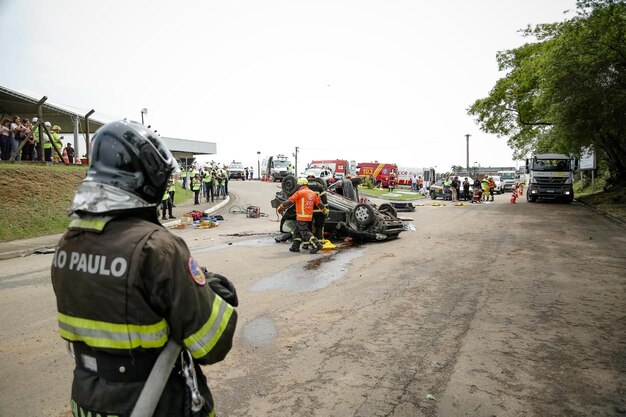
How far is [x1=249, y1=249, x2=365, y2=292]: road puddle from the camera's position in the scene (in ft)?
21.4

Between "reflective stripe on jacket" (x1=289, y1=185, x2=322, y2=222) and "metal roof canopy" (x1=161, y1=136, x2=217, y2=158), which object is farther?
"metal roof canopy" (x1=161, y1=136, x2=217, y2=158)

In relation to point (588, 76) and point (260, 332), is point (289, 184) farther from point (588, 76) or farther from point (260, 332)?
point (588, 76)

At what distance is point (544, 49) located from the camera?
24609 mm

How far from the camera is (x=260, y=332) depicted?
15.1 ft

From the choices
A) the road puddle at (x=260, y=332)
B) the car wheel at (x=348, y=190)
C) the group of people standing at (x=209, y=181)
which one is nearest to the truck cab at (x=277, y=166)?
the group of people standing at (x=209, y=181)

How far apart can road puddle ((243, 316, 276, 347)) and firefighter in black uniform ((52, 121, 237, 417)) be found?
2631 mm

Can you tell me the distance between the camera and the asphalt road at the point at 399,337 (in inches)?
128

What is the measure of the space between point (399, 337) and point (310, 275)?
3.03 metres

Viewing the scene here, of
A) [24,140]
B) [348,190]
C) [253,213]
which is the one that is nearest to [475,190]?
[253,213]

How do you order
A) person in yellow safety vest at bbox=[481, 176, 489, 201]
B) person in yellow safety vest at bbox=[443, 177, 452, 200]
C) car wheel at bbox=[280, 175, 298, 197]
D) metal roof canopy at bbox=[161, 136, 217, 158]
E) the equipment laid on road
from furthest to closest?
1. metal roof canopy at bbox=[161, 136, 217, 158]
2. person in yellow safety vest at bbox=[443, 177, 452, 200]
3. person in yellow safety vest at bbox=[481, 176, 489, 201]
4. the equipment laid on road
5. car wheel at bbox=[280, 175, 298, 197]

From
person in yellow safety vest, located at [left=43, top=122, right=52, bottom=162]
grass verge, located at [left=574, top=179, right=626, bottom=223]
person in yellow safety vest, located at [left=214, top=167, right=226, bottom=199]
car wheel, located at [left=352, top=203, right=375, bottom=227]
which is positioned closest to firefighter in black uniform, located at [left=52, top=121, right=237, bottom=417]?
car wheel, located at [left=352, top=203, right=375, bottom=227]

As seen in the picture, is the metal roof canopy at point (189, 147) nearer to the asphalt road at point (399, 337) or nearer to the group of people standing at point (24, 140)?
the group of people standing at point (24, 140)

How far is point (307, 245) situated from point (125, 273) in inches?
323

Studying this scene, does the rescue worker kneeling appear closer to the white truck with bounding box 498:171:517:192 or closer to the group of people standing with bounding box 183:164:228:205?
the group of people standing with bounding box 183:164:228:205
